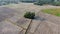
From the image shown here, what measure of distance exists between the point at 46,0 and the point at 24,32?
61.4ft

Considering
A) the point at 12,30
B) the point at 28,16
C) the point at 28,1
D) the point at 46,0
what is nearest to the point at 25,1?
the point at 28,1

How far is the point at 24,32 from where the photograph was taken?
7328mm

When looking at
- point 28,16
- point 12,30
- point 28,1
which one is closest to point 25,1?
point 28,1

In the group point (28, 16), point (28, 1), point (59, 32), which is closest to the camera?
point (59, 32)

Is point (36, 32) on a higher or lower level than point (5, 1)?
higher

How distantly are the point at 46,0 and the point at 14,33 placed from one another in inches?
744

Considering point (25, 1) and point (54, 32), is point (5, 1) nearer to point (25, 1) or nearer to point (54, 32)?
point (25, 1)

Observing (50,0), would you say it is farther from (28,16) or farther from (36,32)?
(36,32)

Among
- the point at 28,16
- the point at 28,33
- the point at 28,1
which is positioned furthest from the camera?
the point at 28,1

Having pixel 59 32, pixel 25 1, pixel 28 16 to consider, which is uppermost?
pixel 59 32

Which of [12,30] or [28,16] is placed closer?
[12,30]

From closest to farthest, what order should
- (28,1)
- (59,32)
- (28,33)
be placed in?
(28,33) → (59,32) → (28,1)

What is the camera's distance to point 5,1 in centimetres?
2466

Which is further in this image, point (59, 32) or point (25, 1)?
point (25, 1)
